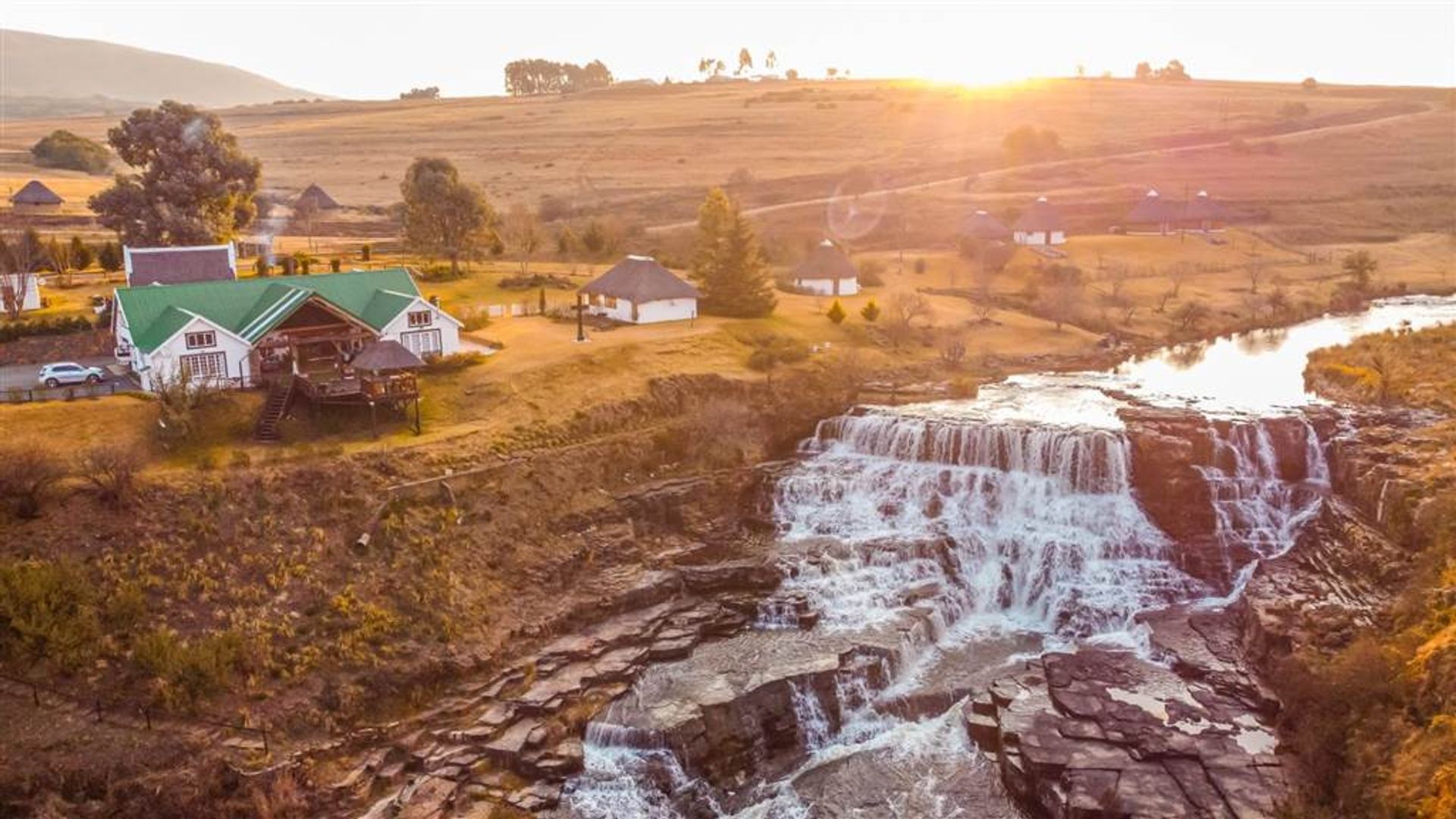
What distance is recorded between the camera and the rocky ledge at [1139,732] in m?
22.9

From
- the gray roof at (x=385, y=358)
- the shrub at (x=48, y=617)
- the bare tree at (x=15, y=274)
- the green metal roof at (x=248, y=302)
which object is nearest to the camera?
the shrub at (x=48, y=617)

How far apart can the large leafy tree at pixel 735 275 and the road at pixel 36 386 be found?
28354mm

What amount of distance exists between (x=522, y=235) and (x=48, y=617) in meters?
50.3

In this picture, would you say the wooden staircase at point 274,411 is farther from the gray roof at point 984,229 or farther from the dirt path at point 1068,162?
the gray roof at point 984,229

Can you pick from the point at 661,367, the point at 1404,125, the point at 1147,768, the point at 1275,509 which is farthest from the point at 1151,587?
the point at 1404,125

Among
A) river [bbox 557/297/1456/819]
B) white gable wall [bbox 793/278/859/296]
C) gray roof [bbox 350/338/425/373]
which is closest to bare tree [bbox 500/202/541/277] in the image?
white gable wall [bbox 793/278/859/296]

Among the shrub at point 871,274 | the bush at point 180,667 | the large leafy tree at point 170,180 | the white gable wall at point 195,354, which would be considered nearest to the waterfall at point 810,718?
the bush at point 180,667

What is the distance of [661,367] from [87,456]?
22.3m

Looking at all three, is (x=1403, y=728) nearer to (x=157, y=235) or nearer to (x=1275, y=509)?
(x=1275, y=509)

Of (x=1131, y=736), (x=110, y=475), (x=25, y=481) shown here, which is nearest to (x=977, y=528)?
(x=1131, y=736)

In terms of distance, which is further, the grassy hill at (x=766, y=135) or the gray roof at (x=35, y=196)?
the grassy hill at (x=766, y=135)

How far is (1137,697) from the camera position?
26.8 metres

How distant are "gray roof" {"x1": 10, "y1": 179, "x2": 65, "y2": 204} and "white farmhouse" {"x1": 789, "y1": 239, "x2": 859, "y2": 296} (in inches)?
2174

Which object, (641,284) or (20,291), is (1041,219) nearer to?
(641,284)
